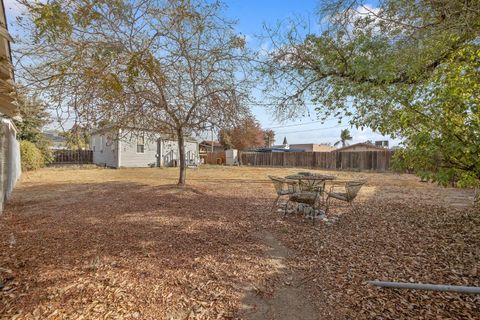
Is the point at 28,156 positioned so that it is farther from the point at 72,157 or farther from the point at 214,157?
the point at 214,157

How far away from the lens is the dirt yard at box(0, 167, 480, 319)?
2531 mm

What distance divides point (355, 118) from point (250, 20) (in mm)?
3468

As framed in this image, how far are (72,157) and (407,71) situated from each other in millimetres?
24288

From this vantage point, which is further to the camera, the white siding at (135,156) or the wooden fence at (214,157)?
the wooden fence at (214,157)

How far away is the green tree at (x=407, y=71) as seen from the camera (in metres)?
4.10

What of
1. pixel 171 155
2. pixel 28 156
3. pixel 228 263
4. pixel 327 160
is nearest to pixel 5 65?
pixel 228 263

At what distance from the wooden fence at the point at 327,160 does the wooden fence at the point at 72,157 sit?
14.8 m

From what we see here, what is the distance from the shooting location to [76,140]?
4277 millimetres

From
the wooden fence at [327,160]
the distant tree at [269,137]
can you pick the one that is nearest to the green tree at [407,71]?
the wooden fence at [327,160]

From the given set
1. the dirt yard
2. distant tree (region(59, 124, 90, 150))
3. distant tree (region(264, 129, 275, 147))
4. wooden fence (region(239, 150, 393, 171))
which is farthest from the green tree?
distant tree (region(264, 129, 275, 147))

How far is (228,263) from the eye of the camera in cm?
344

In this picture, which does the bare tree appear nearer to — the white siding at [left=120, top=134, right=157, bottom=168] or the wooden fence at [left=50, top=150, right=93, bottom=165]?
the white siding at [left=120, top=134, right=157, bottom=168]

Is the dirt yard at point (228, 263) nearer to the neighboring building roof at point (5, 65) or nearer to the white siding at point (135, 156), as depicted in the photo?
the neighboring building roof at point (5, 65)

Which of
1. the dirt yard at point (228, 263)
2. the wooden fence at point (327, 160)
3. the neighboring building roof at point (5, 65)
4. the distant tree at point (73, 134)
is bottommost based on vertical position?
the dirt yard at point (228, 263)
